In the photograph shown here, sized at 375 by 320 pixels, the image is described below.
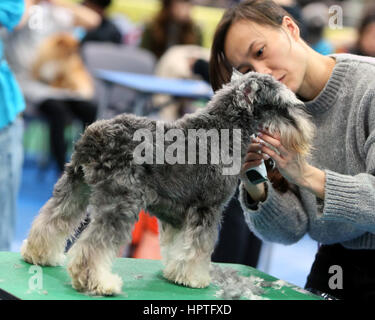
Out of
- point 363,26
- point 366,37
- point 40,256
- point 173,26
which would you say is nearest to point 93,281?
point 40,256

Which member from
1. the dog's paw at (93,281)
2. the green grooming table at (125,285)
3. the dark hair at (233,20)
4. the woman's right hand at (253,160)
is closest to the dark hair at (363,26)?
the dark hair at (233,20)

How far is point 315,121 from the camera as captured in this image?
1947 millimetres

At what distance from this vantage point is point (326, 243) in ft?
6.40

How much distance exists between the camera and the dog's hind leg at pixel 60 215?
157cm

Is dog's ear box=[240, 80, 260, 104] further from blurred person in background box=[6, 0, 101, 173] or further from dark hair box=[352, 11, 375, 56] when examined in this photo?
blurred person in background box=[6, 0, 101, 173]

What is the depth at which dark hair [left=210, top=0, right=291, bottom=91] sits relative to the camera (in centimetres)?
184

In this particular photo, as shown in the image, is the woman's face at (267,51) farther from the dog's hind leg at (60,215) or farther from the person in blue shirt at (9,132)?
the person in blue shirt at (9,132)

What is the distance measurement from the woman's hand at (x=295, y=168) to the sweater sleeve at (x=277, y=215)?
27 cm

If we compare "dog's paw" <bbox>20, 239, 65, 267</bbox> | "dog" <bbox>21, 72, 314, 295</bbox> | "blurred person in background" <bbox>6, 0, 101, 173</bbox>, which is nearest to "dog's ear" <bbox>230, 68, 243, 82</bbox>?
"dog" <bbox>21, 72, 314, 295</bbox>

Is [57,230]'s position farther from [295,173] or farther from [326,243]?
[326,243]
